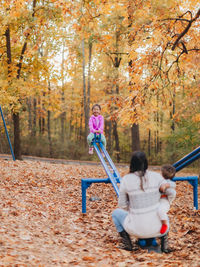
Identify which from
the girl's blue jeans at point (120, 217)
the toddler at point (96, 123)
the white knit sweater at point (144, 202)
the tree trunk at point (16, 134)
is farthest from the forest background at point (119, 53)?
the white knit sweater at point (144, 202)

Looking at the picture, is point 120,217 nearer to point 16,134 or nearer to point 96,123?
point 96,123

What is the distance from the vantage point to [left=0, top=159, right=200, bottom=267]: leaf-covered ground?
3600 mm

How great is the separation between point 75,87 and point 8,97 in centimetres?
1942

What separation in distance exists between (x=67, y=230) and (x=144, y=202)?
2.12 metres

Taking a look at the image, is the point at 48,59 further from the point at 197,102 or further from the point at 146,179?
the point at 146,179

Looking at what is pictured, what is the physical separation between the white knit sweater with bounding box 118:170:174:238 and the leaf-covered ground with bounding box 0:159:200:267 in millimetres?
383

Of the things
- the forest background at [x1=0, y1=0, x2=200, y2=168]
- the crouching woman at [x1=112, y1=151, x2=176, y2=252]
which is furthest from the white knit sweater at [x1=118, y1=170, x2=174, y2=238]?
the forest background at [x1=0, y1=0, x2=200, y2=168]

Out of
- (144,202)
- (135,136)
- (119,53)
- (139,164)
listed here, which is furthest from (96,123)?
(135,136)

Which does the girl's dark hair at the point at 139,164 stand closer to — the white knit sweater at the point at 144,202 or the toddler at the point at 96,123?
the white knit sweater at the point at 144,202

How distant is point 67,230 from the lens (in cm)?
513

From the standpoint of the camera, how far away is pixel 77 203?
7109mm

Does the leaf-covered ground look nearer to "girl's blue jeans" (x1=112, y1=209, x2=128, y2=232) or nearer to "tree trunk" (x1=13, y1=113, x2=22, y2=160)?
"girl's blue jeans" (x1=112, y1=209, x2=128, y2=232)

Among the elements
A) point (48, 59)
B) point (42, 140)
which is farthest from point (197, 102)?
point (42, 140)

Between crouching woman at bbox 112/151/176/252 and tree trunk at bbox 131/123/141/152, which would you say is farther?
tree trunk at bbox 131/123/141/152
